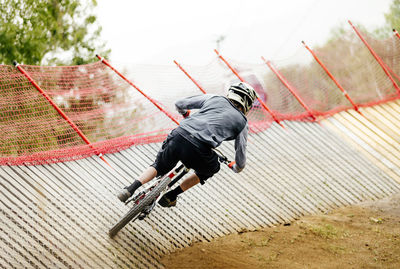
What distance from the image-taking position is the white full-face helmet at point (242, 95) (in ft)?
14.5

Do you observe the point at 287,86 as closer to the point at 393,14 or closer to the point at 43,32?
the point at 43,32

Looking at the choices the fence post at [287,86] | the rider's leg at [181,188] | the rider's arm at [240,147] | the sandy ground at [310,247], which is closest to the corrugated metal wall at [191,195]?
the sandy ground at [310,247]

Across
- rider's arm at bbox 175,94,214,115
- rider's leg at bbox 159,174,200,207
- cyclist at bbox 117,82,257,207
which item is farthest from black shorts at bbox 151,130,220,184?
rider's arm at bbox 175,94,214,115

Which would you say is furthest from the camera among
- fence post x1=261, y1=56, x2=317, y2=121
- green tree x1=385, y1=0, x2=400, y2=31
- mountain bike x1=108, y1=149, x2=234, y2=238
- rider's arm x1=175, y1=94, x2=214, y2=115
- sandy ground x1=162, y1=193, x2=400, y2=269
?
green tree x1=385, y1=0, x2=400, y2=31

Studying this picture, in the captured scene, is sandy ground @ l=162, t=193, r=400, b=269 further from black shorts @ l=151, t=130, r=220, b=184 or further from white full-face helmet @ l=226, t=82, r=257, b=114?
white full-face helmet @ l=226, t=82, r=257, b=114

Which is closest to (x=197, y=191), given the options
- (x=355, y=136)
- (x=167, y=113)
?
(x=167, y=113)

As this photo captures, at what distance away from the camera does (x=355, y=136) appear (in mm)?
9078

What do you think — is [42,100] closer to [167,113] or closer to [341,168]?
[167,113]

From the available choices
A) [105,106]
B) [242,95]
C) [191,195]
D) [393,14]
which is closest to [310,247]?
[191,195]

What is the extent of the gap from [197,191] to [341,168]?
334 cm

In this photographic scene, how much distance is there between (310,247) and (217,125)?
249cm

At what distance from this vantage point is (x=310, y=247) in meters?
5.45

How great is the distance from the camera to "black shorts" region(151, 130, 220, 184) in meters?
4.16

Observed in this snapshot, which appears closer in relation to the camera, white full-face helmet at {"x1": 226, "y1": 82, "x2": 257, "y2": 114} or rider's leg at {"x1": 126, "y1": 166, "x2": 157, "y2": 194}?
rider's leg at {"x1": 126, "y1": 166, "x2": 157, "y2": 194}
